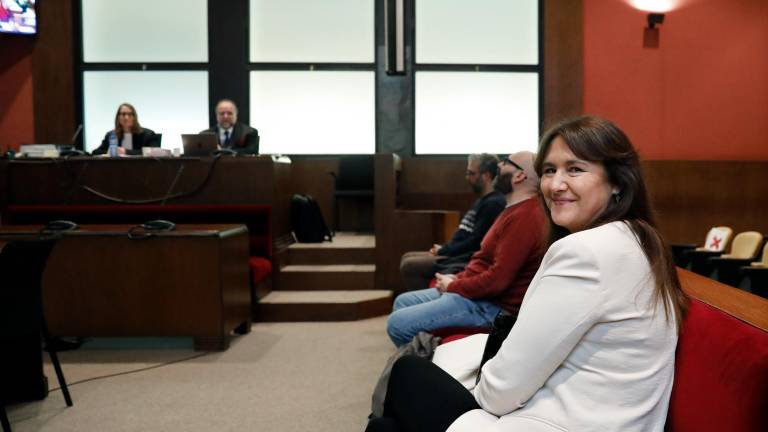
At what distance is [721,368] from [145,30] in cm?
759

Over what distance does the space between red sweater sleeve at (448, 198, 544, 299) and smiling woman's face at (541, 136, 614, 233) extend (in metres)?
1.22

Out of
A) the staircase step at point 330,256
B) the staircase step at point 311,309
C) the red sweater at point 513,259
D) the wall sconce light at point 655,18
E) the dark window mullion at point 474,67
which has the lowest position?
the staircase step at point 311,309

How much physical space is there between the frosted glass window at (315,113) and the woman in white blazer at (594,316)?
634 cm

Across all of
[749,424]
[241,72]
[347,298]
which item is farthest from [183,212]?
[749,424]

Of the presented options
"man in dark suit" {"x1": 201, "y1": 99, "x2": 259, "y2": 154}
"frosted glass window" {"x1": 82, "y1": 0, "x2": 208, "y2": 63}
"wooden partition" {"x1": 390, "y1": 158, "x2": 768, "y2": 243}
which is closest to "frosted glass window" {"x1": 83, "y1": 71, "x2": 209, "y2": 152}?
"frosted glass window" {"x1": 82, "y1": 0, "x2": 208, "y2": 63}

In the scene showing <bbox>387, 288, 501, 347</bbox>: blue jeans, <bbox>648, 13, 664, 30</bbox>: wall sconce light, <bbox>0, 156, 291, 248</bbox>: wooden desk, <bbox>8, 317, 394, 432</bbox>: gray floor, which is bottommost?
<bbox>8, 317, 394, 432</bbox>: gray floor

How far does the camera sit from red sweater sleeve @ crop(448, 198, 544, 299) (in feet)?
8.66

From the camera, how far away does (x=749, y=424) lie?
1.04m

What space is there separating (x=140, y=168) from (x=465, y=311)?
3.39m

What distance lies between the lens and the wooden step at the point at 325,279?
561cm

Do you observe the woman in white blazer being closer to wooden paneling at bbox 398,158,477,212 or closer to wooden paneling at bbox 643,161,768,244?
wooden paneling at bbox 398,158,477,212

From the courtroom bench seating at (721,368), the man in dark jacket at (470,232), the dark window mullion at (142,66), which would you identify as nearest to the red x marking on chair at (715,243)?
the man in dark jacket at (470,232)

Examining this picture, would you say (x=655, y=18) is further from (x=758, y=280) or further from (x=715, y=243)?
(x=758, y=280)

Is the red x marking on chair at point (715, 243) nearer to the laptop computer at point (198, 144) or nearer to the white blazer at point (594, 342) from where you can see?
the laptop computer at point (198, 144)
